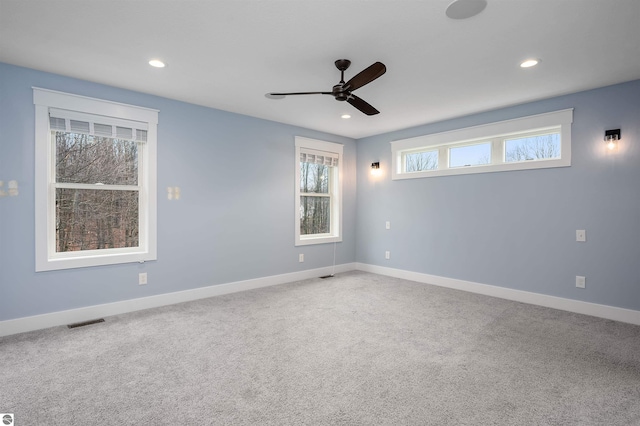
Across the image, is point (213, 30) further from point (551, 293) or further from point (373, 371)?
point (551, 293)

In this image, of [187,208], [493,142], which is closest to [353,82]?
[187,208]

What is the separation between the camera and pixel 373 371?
238 centimetres

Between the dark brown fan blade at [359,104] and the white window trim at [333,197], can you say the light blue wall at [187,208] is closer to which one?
the white window trim at [333,197]

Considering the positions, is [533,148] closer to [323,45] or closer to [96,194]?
Result: [323,45]

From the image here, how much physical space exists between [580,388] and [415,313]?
1640 millimetres

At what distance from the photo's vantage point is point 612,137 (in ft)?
11.3

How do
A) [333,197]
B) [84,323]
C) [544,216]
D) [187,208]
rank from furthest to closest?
[333,197] < [187,208] < [544,216] < [84,323]

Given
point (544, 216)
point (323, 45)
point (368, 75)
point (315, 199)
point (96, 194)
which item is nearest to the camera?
point (368, 75)

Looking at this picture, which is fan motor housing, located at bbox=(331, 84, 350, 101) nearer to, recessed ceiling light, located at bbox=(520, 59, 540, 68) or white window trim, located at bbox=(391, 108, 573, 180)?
recessed ceiling light, located at bbox=(520, 59, 540, 68)

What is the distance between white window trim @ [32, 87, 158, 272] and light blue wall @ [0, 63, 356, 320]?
0.07 metres

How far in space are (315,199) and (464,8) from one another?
396cm

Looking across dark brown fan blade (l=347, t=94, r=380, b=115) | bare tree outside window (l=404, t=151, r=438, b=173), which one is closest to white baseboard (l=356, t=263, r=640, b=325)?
bare tree outside window (l=404, t=151, r=438, b=173)

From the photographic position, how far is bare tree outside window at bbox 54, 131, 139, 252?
343 cm

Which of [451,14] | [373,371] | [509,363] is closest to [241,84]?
[451,14]
